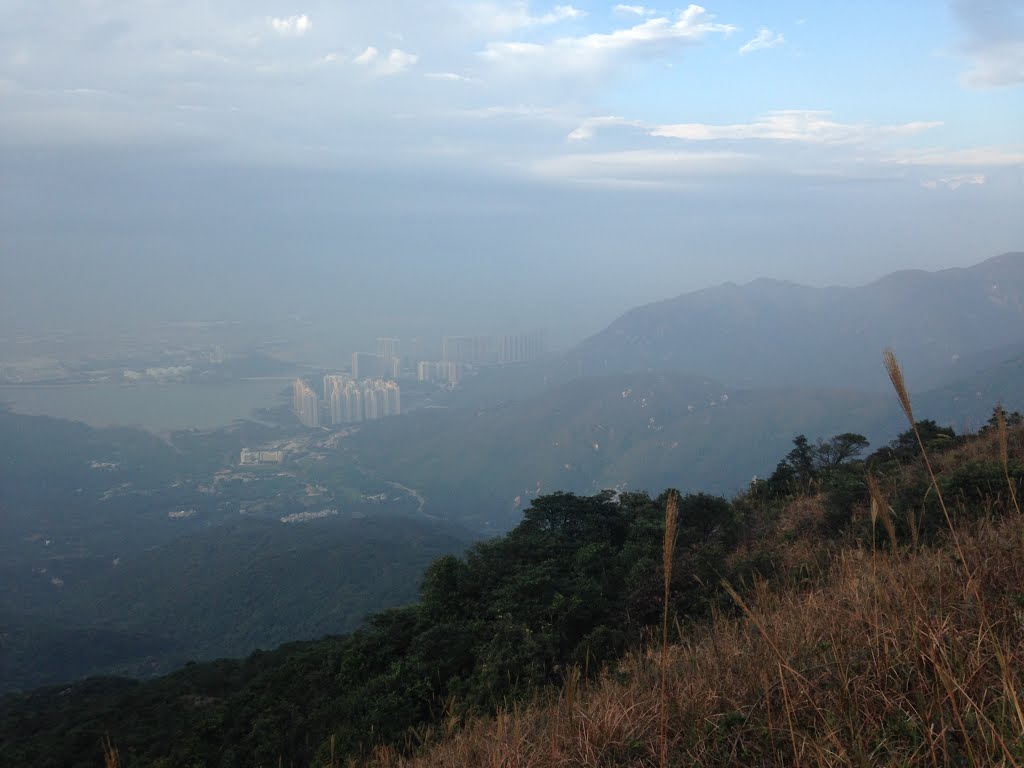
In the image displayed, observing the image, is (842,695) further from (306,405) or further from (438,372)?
(438,372)

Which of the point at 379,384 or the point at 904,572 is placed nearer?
the point at 904,572

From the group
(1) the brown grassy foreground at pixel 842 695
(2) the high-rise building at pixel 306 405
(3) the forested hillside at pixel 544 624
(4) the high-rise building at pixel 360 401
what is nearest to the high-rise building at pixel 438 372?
(4) the high-rise building at pixel 360 401

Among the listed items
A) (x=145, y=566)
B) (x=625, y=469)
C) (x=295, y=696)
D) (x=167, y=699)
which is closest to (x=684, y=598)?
(x=295, y=696)

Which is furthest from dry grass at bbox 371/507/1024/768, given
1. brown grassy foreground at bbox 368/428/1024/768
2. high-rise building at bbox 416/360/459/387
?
high-rise building at bbox 416/360/459/387

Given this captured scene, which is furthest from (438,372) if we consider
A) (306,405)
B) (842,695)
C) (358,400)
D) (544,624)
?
(842,695)

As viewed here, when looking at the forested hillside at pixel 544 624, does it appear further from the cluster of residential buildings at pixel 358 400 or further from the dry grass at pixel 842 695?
the cluster of residential buildings at pixel 358 400

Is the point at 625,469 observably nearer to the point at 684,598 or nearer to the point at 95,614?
the point at 95,614

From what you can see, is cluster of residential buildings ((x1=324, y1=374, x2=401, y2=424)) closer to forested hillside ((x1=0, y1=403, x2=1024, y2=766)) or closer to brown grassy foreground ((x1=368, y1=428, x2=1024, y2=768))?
forested hillside ((x1=0, y1=403, x2=1024, y2=766))
